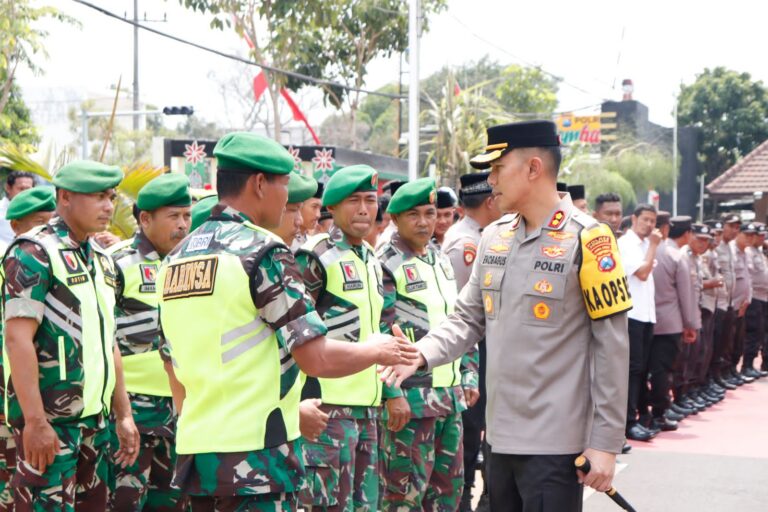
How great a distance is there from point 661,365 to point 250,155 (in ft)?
27.9

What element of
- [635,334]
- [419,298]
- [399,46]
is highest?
[399,46]

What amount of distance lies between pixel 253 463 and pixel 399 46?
853 inches

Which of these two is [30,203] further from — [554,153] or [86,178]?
[554,153]

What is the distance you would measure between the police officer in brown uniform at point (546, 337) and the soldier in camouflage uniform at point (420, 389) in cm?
156

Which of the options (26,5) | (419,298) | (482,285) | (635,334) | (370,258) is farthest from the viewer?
(26,5)

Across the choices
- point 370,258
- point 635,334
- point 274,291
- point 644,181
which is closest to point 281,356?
point 274,291

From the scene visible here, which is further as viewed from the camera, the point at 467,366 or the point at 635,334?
the point at 635,334

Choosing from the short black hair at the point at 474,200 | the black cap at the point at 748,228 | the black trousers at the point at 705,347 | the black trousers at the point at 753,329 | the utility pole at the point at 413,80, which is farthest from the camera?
the utility pole at the point at 413,80

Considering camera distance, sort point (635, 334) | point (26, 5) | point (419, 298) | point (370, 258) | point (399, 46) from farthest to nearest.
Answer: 1. point (399, 46)
2. point (26, 5)
3. point (635, 334)
4. point (419, 298)
5. point (370, 258)

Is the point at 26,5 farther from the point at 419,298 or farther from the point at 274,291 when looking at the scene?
the point at 274,291

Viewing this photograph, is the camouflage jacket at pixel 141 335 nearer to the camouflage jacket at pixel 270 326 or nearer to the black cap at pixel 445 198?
the camouflage jacket at pixel 270 326

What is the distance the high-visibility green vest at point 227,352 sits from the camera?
10.9 ft

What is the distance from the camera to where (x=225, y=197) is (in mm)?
3516

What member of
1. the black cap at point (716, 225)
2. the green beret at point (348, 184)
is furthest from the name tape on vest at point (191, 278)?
the black cap at point (716, 225)
